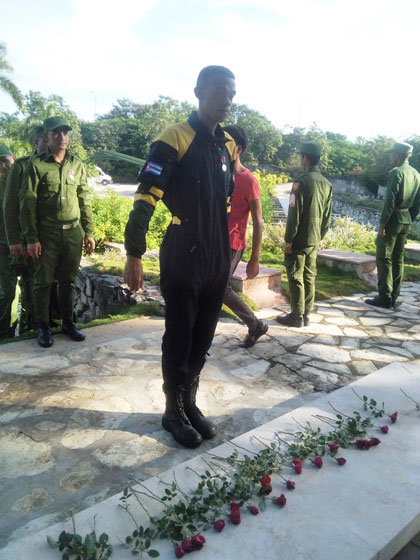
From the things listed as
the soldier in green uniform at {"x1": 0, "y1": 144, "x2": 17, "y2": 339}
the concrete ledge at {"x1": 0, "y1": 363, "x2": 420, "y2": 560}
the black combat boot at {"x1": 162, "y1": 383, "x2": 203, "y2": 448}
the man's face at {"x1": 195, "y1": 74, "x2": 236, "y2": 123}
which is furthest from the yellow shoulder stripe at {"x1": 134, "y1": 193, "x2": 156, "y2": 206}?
the soldier in green uniform at {"x1": 0, "y1": 144, "x2": 17, "y2": 339}

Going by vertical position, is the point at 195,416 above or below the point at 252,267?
below

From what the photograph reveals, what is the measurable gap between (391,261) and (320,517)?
4696 millimetres

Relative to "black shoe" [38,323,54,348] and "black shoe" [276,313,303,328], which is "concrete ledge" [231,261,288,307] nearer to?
"black shoe" [276,313,303,328]

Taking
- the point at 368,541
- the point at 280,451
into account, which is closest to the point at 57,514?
the point at 280,451

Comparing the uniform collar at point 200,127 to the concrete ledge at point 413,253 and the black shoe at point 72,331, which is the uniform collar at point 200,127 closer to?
the black shoe at point 72,331

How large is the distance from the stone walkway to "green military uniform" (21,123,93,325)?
586 mm

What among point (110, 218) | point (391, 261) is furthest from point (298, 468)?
point (110, 218)

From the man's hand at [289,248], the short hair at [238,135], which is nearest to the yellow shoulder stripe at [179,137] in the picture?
the short hair at [238,135]

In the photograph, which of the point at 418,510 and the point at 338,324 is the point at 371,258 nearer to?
the point at 338,324

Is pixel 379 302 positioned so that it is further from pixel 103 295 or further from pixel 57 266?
pixel 57 266

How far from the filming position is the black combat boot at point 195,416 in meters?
2.60

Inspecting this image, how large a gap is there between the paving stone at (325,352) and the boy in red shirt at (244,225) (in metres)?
0.49

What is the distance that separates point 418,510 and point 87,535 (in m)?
1.38

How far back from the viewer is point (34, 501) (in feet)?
6.63
